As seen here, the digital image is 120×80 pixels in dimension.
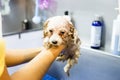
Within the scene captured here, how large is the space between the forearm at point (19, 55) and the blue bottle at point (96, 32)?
61 cm

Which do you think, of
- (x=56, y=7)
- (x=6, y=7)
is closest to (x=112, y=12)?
(x=56, y=7)

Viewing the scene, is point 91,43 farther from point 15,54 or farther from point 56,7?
point 15,54

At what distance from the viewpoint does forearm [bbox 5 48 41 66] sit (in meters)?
0.68

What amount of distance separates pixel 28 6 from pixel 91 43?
632 millimetres

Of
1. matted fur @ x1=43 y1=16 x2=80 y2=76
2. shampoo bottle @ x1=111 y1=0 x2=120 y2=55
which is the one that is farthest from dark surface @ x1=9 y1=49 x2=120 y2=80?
matted fur @ x1=43 y1=16 x2=80 y2=76

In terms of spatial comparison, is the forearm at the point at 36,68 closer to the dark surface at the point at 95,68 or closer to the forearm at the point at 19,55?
the forearm at the point at 19,55

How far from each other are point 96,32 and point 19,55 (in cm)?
65

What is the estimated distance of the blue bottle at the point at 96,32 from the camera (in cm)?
123

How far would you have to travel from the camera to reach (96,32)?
1238mm

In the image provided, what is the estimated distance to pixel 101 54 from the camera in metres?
1.17

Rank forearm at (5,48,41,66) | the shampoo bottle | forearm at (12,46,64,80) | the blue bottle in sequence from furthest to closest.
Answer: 1. the blue bottle
2. the shampoo bottle
3. forearm at (5,48,41,66)
4. forearm at (12,46,64,80)

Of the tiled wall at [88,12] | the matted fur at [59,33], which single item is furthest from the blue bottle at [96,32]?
the matted fur at [59,33]

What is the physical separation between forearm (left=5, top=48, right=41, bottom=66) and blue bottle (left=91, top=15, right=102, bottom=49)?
2.01ft

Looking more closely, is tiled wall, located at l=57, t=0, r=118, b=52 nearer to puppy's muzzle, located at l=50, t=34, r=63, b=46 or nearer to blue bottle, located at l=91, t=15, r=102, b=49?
blue bottle, located at l=91, t=15, r=102, b=49
